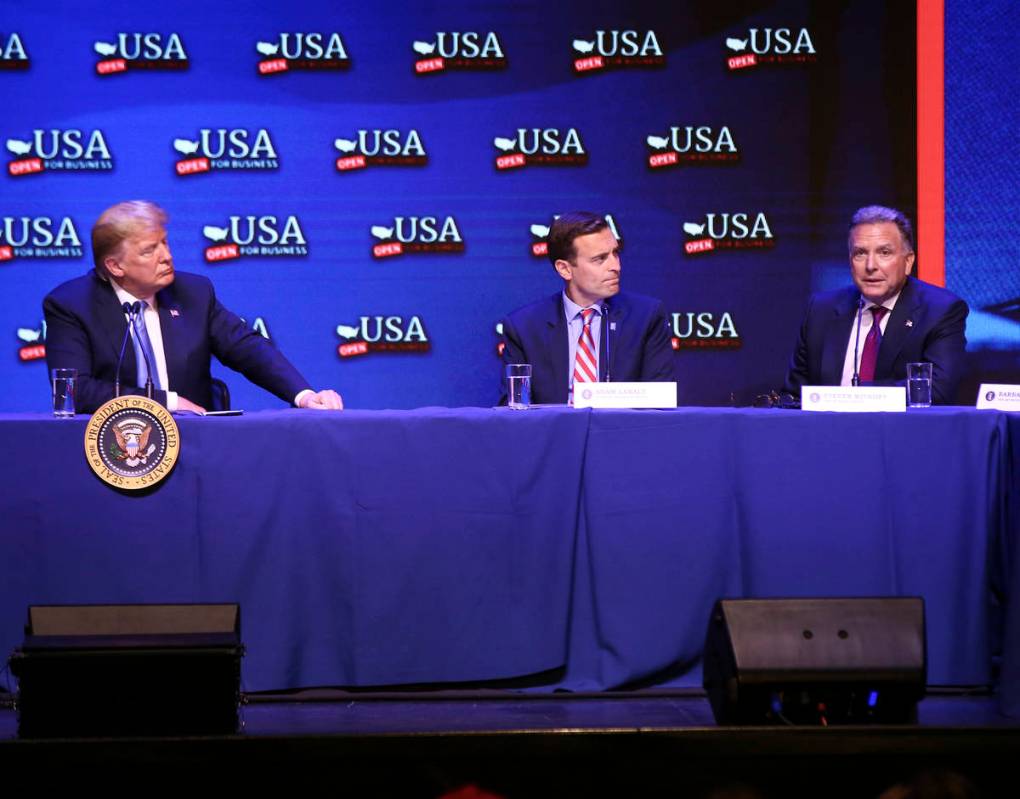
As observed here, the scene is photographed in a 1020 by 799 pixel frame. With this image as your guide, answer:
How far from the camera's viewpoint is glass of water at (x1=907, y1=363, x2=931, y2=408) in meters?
3.23

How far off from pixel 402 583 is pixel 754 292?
2670 millimetres

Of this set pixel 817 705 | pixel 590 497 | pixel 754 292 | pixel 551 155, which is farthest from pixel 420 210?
pixel 817 705

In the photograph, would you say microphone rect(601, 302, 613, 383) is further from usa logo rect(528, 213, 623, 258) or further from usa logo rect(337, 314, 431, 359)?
usa logo rect(337, 314, 431, 359)

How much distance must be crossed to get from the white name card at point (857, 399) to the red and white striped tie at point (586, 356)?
111 cm

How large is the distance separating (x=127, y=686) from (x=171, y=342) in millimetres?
1586

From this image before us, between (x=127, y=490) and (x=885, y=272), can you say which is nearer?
(x=127, y=490)

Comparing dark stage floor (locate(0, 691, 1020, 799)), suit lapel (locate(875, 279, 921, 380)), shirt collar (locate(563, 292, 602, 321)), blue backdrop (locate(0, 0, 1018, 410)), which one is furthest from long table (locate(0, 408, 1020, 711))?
blue backdrop (locate(0, 0, 1018, 410))

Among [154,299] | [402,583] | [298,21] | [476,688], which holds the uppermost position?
[298,21]

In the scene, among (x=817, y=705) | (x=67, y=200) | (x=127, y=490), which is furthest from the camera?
(x=67, y=200)

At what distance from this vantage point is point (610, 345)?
Result: 4082 millimetres

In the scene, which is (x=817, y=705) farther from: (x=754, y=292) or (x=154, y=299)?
(x=754, y=292)

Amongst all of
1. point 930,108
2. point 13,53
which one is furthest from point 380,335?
point 930,108

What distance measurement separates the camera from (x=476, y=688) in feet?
9.80

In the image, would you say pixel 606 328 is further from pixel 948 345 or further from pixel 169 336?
pixel 169 336
